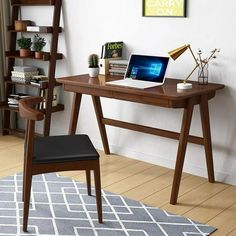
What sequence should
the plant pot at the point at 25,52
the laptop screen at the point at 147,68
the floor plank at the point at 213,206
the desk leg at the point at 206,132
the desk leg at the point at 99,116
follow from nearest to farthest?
1. the floor plank at the point at 213,206
2. the desk leg at the point at 206,132
3. the laptop screen at the point at 147,68
4. the desk leg at the point at 99,116
5. the plant pot at the point at 25,52

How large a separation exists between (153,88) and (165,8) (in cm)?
69

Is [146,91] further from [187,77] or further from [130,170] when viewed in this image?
[130,170]

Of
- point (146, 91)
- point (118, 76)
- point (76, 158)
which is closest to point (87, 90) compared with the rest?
point (118, 76)

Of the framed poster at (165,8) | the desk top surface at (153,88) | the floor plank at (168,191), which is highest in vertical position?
the framed poster at (165,8)

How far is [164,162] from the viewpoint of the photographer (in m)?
3.56

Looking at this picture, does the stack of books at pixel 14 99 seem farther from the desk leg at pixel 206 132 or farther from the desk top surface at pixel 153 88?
the desk leg at pixel 206 132

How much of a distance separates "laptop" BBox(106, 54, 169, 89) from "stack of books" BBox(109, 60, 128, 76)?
12 cm

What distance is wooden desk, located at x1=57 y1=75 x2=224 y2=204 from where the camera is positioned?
9.23 ft

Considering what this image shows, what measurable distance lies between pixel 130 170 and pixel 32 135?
1268mm

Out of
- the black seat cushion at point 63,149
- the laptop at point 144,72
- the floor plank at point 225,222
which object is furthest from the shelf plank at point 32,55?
the floor plank at point 225,222

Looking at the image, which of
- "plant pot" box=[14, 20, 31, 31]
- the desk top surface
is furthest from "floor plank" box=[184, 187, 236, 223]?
"plant pot" box=[14, 20, 31, 31]

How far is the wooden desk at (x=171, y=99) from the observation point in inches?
111

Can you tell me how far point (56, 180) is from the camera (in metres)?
3.25

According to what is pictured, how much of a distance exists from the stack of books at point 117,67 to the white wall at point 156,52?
0.61ft
